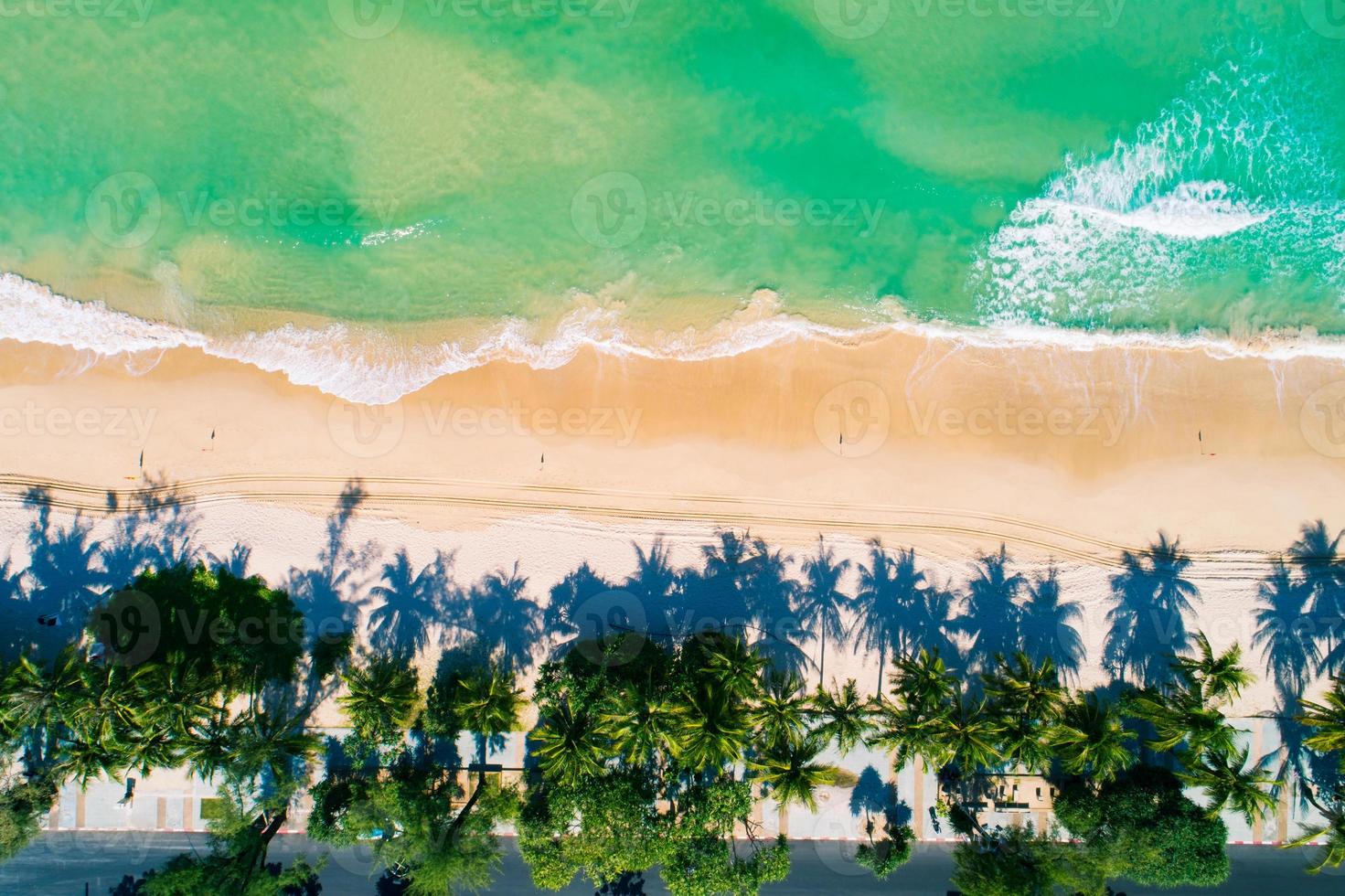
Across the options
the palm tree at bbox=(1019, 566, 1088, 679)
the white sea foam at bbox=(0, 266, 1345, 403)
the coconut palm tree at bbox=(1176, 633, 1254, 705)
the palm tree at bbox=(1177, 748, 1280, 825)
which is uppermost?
the white sea foam at bbox=(0, 266, 1345, 403)

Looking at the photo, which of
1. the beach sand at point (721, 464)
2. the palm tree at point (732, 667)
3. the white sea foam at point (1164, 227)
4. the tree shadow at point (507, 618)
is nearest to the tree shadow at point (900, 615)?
the beach sand at point (721, 464)

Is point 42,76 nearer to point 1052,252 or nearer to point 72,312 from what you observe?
point 72,312

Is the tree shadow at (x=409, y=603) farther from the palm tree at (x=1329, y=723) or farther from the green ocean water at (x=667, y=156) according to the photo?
the palm tree at (x=1329, y=723)

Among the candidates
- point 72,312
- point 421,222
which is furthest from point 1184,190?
point 72,312

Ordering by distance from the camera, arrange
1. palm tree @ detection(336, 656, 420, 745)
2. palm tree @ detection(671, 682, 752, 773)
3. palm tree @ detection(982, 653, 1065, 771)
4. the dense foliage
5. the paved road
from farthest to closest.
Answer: the paved road < palm tree @ detection(336, 656, 420, 745) < palm tree @ detection(982, 653, 1065, 771) < the dense foliage < palm tree @ detection(671, 682, 752, 773)

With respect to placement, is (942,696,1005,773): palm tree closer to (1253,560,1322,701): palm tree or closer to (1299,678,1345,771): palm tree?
(1299,678,1345,771): palm tree

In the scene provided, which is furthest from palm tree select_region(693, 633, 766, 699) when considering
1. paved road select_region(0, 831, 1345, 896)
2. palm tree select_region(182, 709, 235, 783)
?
palm tree select_region(182, 709, 235, 783)

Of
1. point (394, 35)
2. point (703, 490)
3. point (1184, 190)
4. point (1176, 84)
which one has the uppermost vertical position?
point (394, 35)
